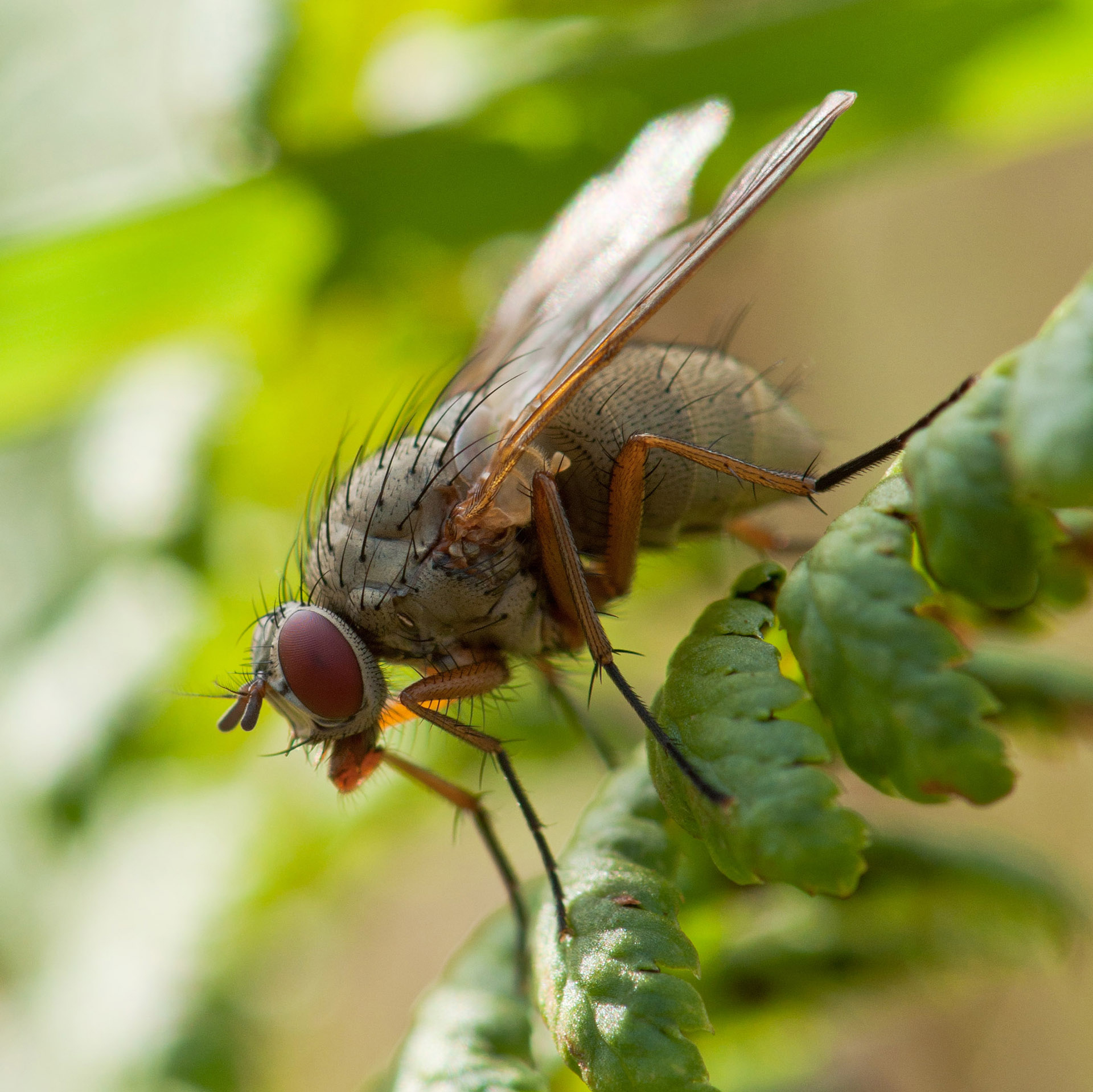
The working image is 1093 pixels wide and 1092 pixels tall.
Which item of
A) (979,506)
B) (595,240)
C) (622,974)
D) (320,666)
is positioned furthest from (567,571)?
(595,240)

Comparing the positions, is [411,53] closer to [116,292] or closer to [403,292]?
[403,292]

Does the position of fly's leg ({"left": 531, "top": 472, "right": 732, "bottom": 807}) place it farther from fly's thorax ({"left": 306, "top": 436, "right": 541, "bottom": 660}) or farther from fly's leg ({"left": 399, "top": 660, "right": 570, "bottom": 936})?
fly's leg ({"left": 399, "top": 660, "right": 570, "bottom": 936})

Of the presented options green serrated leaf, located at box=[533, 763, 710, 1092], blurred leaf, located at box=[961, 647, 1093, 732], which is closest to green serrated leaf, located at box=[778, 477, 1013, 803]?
green serrated leaf, located at box=[533, 763, 710, 1092]

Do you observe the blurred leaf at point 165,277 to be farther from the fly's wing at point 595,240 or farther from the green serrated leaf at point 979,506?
the green serrated leaf at point 979,506

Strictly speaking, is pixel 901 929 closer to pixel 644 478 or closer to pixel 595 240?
pixel 644 478

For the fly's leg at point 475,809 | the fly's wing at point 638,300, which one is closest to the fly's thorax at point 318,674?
the fly's leg at point 475,809

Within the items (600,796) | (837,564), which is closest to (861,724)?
(837,564)

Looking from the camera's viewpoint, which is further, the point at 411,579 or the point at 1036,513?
the point at 411,579
